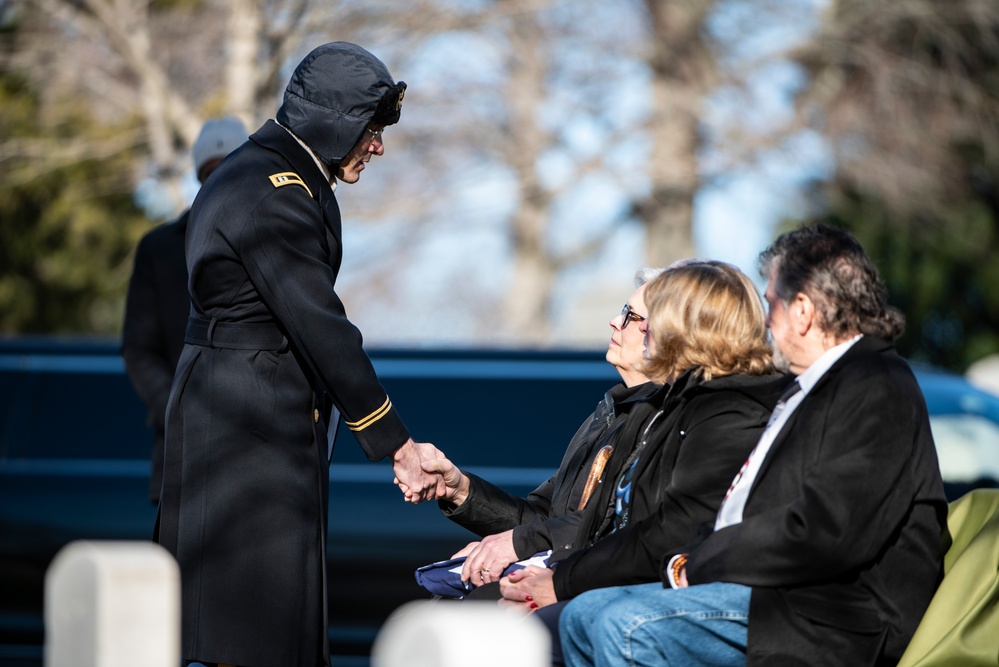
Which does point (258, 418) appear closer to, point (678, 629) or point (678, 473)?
point (678, 473)

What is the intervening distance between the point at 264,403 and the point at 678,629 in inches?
51.2

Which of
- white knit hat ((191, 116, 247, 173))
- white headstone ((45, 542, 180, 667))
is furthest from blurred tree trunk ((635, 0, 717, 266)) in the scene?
white headstone ((45, 542, 180, 667))

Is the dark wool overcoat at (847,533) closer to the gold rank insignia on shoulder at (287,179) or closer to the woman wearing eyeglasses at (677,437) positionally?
the woman wearing eyeglasses at (677,437)

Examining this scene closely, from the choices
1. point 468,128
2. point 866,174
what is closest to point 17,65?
point 468,128

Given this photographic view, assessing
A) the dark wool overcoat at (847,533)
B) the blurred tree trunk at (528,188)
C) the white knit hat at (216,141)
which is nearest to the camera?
the dark wool overcoat at (847,533)

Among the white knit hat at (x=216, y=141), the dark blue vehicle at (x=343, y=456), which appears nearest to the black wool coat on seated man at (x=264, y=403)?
the white knit hat at (x=216, y=141)

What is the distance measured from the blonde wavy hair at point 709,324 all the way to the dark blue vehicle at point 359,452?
2.64 meters

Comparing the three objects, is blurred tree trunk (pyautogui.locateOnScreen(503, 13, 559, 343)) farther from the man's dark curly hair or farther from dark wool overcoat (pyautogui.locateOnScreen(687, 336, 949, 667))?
dark wool overcoat (pyautogui.locateOnScreen(687, 336, 949, 667))

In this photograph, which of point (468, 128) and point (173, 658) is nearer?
point (173, 658)

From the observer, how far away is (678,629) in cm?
295

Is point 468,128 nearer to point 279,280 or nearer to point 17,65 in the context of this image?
point 17,65

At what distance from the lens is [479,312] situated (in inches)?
862

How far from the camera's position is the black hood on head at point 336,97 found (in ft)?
11.9

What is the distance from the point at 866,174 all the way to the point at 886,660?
11971 mm
